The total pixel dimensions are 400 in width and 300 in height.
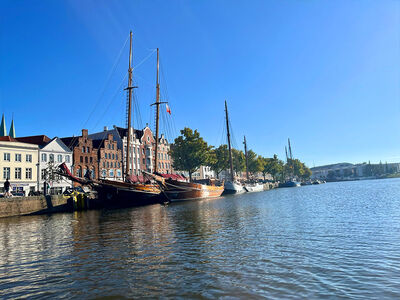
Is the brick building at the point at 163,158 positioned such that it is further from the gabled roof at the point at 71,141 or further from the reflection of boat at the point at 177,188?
the reflection of boat at the point at 177,188

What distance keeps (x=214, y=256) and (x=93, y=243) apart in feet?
23.6

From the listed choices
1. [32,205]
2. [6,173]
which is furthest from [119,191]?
[6,173]

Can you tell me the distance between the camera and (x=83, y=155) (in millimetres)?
66812

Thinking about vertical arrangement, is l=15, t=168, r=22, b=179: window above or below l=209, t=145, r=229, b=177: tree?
below

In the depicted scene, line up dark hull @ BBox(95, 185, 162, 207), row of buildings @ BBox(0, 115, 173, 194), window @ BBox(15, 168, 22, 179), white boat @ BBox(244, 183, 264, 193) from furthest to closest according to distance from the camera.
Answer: white boat @ BBox(244, 183, 264, 193) < window @ BBox(15, 168, 22, 179) < row of buildings @ BBox(0, 115, 173, 194) < dark hull @ BBox(95, 185, 162, 207)

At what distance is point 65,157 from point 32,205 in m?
28.0

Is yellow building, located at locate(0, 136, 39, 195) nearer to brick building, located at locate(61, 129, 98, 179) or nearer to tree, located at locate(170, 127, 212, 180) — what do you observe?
brick building, located at locate(61, 129, 98, 179)

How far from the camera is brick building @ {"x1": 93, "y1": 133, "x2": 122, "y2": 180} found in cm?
7025

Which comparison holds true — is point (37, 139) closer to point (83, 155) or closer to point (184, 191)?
point (83, 155)

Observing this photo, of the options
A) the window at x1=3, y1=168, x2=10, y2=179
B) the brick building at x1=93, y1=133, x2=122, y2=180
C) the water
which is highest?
the brick building at x1=93, y1=133, x2=122, y2=180

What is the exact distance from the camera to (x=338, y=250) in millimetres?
11430

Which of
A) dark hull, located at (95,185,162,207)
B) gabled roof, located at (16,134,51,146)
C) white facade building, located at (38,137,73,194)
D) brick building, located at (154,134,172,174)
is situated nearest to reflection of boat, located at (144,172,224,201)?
dark hull, located at (95,185,162,207)

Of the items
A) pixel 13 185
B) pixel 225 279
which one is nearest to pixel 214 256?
pixel 225 279

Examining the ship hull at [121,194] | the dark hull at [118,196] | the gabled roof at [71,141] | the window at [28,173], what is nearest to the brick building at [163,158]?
the gabled roof at [71,141]
